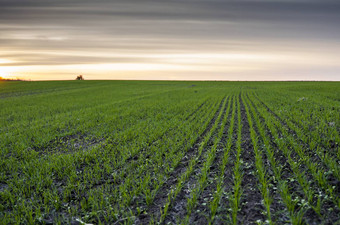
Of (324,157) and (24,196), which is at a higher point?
(324,157)

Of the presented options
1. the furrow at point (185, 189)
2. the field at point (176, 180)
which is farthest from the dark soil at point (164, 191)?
the furrow at point (185, 189)

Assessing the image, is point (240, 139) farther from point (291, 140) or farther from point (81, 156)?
point (81, 156)

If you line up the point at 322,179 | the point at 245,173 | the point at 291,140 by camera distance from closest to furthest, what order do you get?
the point at 322,179
the point at 245,173
the point at 291,140

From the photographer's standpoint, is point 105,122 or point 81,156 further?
point 105,122

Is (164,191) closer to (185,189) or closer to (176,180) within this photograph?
(185,189)

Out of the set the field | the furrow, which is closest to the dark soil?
the field

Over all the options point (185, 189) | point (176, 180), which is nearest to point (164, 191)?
point (185, 189)

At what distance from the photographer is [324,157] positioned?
8109 millimetres

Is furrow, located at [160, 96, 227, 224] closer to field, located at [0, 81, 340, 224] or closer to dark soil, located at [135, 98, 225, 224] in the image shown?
field, located at [0, 81, 340, 224]

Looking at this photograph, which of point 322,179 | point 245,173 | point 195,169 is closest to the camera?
point 322,179

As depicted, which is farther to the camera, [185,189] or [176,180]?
[176,180]

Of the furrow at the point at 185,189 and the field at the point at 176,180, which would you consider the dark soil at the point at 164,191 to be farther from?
the furrow at the point at 185,189

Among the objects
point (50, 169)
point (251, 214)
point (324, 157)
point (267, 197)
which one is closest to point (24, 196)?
point (50, 169)

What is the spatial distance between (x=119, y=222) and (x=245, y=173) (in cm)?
413
